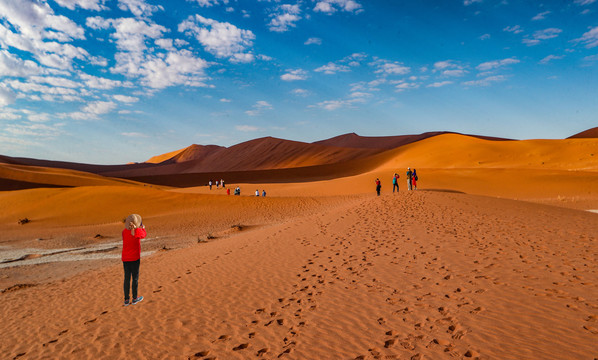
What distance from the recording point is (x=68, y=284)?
946 cm

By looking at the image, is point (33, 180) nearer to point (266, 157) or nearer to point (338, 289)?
point (338, 289)

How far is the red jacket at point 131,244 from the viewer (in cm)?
612

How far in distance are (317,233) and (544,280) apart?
6.95 metres

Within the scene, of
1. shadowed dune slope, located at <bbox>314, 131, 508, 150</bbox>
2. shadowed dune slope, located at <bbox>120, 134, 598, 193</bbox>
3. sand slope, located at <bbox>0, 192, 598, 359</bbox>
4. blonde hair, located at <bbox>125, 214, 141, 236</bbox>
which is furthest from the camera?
shadowed dune slope, located at <bbox>314, 131, 508, 150</bbox>

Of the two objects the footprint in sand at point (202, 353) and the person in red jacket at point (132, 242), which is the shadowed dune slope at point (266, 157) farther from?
the footprint in sand at point (202, 353)

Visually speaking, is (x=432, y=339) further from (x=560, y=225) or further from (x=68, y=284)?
(x=560, y=225)

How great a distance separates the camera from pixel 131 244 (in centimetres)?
623

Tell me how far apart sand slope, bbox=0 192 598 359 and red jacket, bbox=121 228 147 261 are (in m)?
1.08

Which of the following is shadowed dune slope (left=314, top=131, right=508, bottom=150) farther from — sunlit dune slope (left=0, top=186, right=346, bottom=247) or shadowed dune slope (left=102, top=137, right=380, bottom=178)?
sunlit dune slope (left=0, top=186, right=346, bottom=247)

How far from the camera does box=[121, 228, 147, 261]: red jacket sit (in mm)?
6117

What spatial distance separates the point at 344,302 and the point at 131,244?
411 cm

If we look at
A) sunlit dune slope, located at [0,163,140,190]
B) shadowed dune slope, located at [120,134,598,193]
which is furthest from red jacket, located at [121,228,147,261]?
sunlit dune slope, located at [0,163,140,190]

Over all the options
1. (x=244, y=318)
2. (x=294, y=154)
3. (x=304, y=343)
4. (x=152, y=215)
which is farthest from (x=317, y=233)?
(x=294, y=154)

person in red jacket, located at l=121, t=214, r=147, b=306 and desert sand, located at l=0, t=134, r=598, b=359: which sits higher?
person in red jacket, located at l=121, t=214, r=147, b=306
